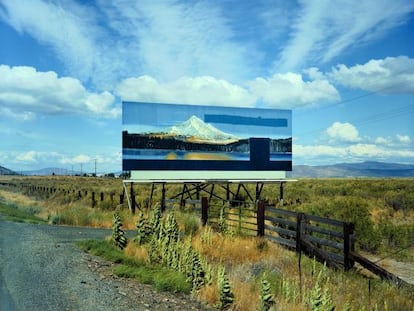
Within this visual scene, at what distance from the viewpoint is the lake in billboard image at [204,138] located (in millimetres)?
25828

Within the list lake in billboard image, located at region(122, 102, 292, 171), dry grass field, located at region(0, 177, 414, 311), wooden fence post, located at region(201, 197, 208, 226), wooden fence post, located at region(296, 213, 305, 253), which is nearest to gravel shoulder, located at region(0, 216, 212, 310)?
dry grass field, located at region(0, 177, 414, 311)

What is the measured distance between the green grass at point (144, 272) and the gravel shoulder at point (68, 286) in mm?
160

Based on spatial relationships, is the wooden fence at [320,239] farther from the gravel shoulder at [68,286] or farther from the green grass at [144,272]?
the gravel shoulder at [68,286]

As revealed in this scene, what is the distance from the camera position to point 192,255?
8430 mm

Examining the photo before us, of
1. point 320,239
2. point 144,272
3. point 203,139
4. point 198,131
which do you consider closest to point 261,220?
point 320,239

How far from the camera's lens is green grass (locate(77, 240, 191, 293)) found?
8.14 meters

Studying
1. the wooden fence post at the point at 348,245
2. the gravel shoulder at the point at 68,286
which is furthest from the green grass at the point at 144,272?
the wooden fence post at the point at 348,245

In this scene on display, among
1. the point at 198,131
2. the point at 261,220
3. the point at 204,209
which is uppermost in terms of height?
the point at 198,131

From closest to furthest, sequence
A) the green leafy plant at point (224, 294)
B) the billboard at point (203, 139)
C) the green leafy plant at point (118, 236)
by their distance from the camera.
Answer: the green leafy plant at point (224, 294)
the green leafy plant at point (118, 236)
the billboard at point (203, 139)

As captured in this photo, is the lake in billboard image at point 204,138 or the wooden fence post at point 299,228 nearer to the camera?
the wooden fence post at point 299,228

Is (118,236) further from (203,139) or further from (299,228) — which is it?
(203,139)

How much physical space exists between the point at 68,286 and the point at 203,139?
2009cm

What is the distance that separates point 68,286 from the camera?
26.5 ft

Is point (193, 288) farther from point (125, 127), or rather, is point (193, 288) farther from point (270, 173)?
point (270, 173)
